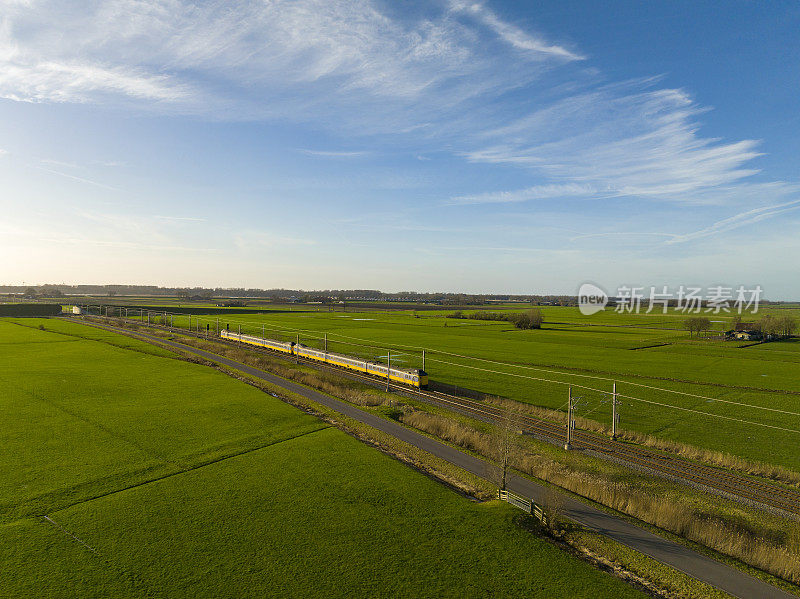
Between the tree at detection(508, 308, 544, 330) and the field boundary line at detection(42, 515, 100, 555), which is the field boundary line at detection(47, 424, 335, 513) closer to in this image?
the field boundary line at detection(42, 515, 100, 555)

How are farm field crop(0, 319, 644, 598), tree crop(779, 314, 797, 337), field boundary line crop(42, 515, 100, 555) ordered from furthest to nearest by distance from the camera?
tree crop(779, 314, 797, 337)
field boundary line crop(42, 515, 100, 555)
farm field crop(0, 319, 644, 598)

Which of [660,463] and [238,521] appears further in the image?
[660,463]

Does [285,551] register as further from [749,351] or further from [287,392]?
[749,351]

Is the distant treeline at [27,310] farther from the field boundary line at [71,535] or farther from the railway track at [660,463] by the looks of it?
the field boundary line at [71,535]

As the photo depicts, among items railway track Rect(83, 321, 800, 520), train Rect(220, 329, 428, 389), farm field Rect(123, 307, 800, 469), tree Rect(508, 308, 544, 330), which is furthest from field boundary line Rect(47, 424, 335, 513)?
tree Rect(508, 308, 544, 330)

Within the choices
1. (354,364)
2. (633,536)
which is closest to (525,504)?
(633,536)

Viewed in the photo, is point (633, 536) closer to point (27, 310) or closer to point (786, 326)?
point (786, 326)
